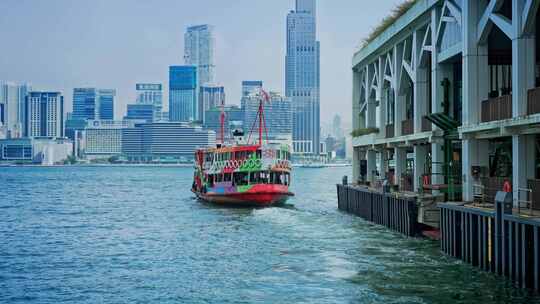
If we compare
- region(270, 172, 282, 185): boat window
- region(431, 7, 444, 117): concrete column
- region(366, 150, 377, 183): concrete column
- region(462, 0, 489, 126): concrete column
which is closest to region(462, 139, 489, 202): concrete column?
region(462, 0, 489, 126): concrete column

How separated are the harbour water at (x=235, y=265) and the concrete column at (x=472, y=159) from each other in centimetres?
330

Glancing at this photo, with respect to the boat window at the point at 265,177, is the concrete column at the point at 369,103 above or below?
above

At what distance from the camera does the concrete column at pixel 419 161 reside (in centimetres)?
4475

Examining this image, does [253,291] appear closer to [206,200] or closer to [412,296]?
[412,296]

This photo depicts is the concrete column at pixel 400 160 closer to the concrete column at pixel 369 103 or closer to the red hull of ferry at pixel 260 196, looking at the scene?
the concrete column at pixel 369 103

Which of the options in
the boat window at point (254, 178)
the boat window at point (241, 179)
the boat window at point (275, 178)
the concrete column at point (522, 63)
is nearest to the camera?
the concrete column at point (522, 63)

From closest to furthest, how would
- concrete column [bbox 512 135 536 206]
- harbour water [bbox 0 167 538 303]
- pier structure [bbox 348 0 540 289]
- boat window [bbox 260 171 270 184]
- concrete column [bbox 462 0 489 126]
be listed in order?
harbour water [bbox 0 167 538 303] → pier structure [bbox 348 0 540 289] → concrete column [bbox 512 135 536 206] → concrete column [bbox 462 0 489 126] → boat window [bbox 260 171 270 184]

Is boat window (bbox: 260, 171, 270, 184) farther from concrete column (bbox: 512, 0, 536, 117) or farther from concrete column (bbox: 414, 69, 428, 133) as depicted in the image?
concrete column (bbox: 512, 0, 536, 117)

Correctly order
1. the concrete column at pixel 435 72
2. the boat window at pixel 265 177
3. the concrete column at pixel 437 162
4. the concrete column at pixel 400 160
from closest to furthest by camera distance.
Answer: the concrete column at pixel 435 72
the concrete column at pixel 437 162
the concrete column at pixel 400 160
the boat window at pixel 265 177

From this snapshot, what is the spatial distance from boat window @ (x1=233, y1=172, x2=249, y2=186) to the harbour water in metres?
9.63

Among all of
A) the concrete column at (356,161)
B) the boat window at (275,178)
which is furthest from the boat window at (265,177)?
the concrete column at (356,161)

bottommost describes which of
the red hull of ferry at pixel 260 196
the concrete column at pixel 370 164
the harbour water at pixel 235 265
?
the harbour water at pixel 235 265

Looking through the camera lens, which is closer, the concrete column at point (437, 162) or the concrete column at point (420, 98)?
the concrete column at point (437, 162)

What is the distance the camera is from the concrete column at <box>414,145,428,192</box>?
1762 inches
